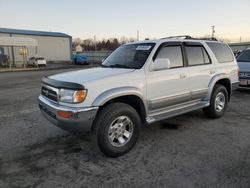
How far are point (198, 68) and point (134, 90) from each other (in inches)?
72.5

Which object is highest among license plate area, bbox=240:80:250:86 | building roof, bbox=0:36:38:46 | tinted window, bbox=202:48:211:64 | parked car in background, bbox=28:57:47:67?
building roof, bbox=0:36:38:46

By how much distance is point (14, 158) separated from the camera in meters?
3.51

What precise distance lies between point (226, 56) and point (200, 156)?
3096mm

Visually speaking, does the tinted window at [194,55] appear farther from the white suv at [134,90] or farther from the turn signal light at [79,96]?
the turn signal light at [79,96]

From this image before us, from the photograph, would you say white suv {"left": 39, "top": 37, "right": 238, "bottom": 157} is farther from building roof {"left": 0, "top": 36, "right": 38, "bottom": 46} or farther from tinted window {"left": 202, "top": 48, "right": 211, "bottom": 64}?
building roof {"left": 0, "top": 36, "right": 38, "bottom": 46}

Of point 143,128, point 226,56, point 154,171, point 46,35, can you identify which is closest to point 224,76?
point 226,56

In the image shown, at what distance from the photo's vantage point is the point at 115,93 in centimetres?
335

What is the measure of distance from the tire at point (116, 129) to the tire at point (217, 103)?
7.61 feet

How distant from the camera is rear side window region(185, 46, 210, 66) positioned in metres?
4.57

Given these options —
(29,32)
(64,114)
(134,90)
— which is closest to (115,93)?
(134,90)

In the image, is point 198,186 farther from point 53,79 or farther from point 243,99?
point 243,99

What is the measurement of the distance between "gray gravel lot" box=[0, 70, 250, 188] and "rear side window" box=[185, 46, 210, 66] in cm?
143

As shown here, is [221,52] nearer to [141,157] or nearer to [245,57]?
[141,157]

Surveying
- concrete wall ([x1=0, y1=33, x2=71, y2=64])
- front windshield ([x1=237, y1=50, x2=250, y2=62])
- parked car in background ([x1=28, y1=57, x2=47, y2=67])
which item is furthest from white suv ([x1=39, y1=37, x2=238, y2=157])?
concrete wall ([x1=0, y1=33, x2=71, y2=64])
